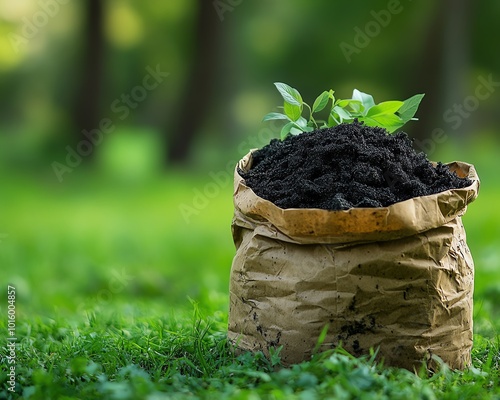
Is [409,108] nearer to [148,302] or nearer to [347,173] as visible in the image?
[347,173]

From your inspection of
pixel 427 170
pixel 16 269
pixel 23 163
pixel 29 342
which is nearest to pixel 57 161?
pixel 23 163

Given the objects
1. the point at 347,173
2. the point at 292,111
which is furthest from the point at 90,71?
the point at 347,173

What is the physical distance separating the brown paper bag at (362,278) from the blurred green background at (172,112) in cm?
223

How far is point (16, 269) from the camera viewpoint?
671 centimetres

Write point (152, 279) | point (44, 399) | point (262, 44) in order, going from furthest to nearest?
point (262, 44), point (152, 279), point (44, 399)

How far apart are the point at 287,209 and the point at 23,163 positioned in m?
9.12

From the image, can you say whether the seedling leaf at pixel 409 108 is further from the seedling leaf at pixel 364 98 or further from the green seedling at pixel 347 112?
the seedling leaf at pixel 364 98

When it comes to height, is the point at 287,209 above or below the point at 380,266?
above

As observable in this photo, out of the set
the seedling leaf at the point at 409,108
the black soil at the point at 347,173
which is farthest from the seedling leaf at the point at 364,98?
the black soil at the point at 347,173

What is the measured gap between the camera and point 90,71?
1134 centimetres

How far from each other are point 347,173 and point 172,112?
9549 mm

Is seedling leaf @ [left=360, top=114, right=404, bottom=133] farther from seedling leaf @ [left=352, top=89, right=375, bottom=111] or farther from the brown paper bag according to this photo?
the brown paper bag

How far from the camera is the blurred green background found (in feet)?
22.9

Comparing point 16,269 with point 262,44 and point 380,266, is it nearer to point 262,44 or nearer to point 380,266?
point 380,266
